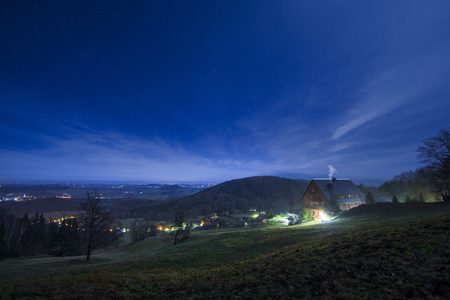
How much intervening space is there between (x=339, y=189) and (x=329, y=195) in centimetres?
628

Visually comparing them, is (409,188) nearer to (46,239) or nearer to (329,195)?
(329,195)

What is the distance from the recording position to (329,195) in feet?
180

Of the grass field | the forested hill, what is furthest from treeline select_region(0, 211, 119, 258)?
the forested hill

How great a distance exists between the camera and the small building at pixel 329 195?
178 feet

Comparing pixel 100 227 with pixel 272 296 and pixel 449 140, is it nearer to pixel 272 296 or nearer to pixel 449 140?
pixel 272 296

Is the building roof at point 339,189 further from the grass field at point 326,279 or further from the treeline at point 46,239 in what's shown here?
the treeline at point 46,239

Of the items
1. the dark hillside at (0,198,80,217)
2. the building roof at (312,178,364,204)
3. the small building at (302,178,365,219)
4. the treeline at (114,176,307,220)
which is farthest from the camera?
the treeline at (114,176,307,220)

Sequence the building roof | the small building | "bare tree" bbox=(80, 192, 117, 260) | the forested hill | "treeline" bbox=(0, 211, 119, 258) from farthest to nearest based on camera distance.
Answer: the forested hill
the building roof
the small building
"treeline" bbox=(0, 211, 119, 258)
"bare tree" bbox=(80, 192, 117, 260)

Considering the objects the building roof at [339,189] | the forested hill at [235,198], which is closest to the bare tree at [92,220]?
the building roof at [339,189]

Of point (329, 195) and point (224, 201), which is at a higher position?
point (329, 195)

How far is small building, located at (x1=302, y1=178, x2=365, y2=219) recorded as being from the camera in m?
54.1

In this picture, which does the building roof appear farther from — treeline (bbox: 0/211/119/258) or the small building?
treeline (bbox: 0/211/119/258)

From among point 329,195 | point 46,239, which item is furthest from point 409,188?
point 46,239

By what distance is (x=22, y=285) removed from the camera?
896cm
